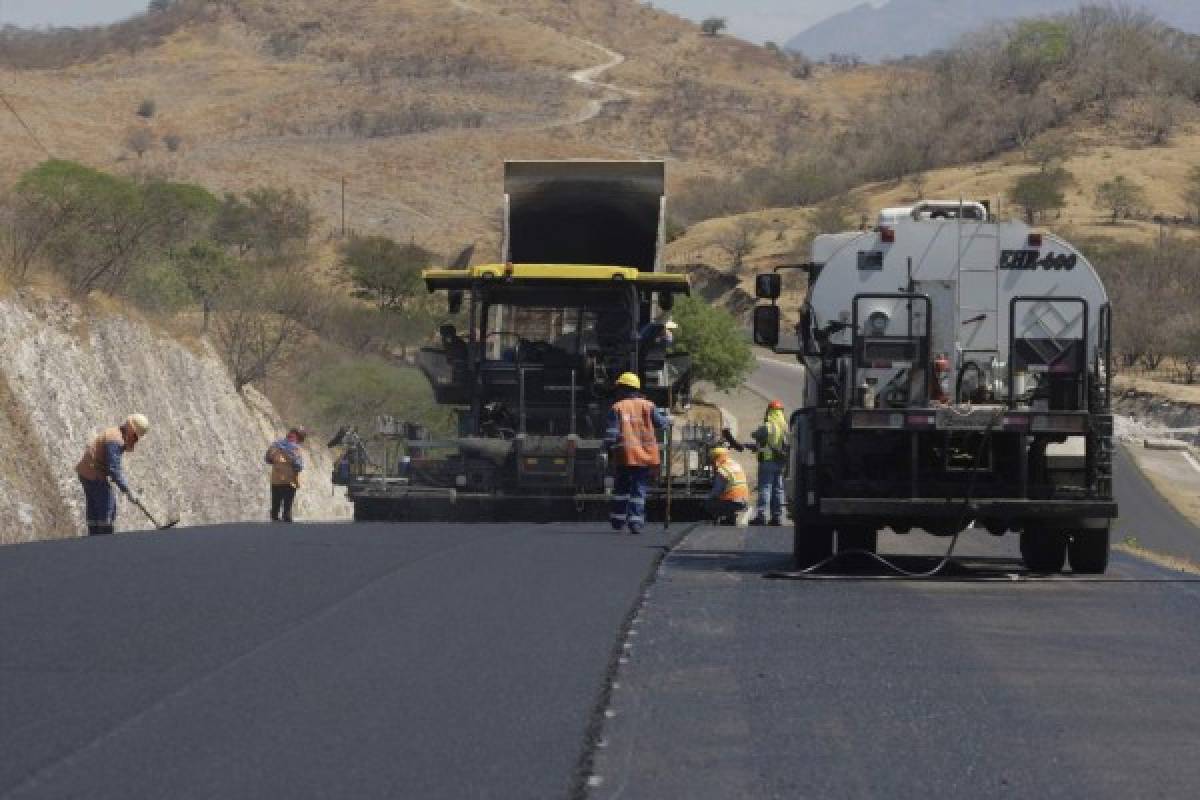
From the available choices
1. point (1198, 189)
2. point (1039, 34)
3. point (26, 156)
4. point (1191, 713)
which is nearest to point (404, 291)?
point (26, 156)

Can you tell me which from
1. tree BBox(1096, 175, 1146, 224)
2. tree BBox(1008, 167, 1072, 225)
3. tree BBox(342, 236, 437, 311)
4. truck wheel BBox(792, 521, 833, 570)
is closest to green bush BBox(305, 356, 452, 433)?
tree BBox(342, 236, 437, 311)

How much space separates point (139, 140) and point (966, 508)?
99486 mm

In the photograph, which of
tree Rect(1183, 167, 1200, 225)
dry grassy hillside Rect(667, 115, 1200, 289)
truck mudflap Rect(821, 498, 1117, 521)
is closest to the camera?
truck mudflap Rect(821, 498, 1117, 521)

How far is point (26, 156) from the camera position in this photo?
9694 centimetres

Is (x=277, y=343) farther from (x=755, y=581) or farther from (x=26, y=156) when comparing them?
(x=26, y=156)

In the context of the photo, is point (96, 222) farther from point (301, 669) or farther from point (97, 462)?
point (301, 669)

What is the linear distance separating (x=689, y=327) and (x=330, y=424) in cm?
1999

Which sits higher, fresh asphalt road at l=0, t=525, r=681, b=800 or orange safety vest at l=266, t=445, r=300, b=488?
orange safety vest at l=266, t=445, r=300, b=488

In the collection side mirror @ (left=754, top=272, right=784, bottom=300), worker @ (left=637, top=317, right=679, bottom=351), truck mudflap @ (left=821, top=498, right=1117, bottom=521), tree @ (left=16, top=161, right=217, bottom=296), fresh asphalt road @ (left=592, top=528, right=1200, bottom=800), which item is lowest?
fresh asphalt road @ (left=592, top=528, right=1200, bottom=800)

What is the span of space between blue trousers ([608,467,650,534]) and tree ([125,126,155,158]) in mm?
90215

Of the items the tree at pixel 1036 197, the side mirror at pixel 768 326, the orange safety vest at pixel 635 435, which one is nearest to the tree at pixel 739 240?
the tree at pixel 1036 197

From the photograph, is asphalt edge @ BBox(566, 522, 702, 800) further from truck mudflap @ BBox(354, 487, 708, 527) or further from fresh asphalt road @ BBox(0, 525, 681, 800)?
truck mudflap @ BBox(354, 487, 708, 527)

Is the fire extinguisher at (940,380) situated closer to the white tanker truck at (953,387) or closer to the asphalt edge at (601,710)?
the white tanker truck at (953,387)

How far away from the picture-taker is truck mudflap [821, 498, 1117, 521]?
14.4m
